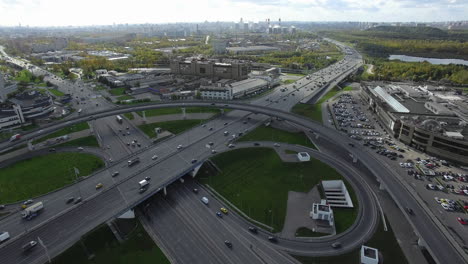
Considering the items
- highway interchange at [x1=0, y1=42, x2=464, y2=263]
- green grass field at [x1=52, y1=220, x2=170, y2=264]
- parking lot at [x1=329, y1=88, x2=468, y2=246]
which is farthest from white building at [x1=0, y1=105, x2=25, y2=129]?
parking lot at [x1=329, y1=88, x2=468, y2=246]

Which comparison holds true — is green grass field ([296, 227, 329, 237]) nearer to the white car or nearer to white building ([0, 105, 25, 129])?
the white car

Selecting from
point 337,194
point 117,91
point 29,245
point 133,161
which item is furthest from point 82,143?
point 337,194

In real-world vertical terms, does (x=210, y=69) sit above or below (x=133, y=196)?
above

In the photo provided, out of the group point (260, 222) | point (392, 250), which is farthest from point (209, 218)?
point (392, 250)

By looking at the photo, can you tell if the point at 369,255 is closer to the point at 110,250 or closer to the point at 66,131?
the point at 110,250

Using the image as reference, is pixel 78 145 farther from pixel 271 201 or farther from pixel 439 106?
pixel 439 106

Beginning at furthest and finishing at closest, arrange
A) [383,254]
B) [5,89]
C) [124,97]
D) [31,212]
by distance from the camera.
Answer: [124,97] → [5,89] → [31,212] → [383,254]
